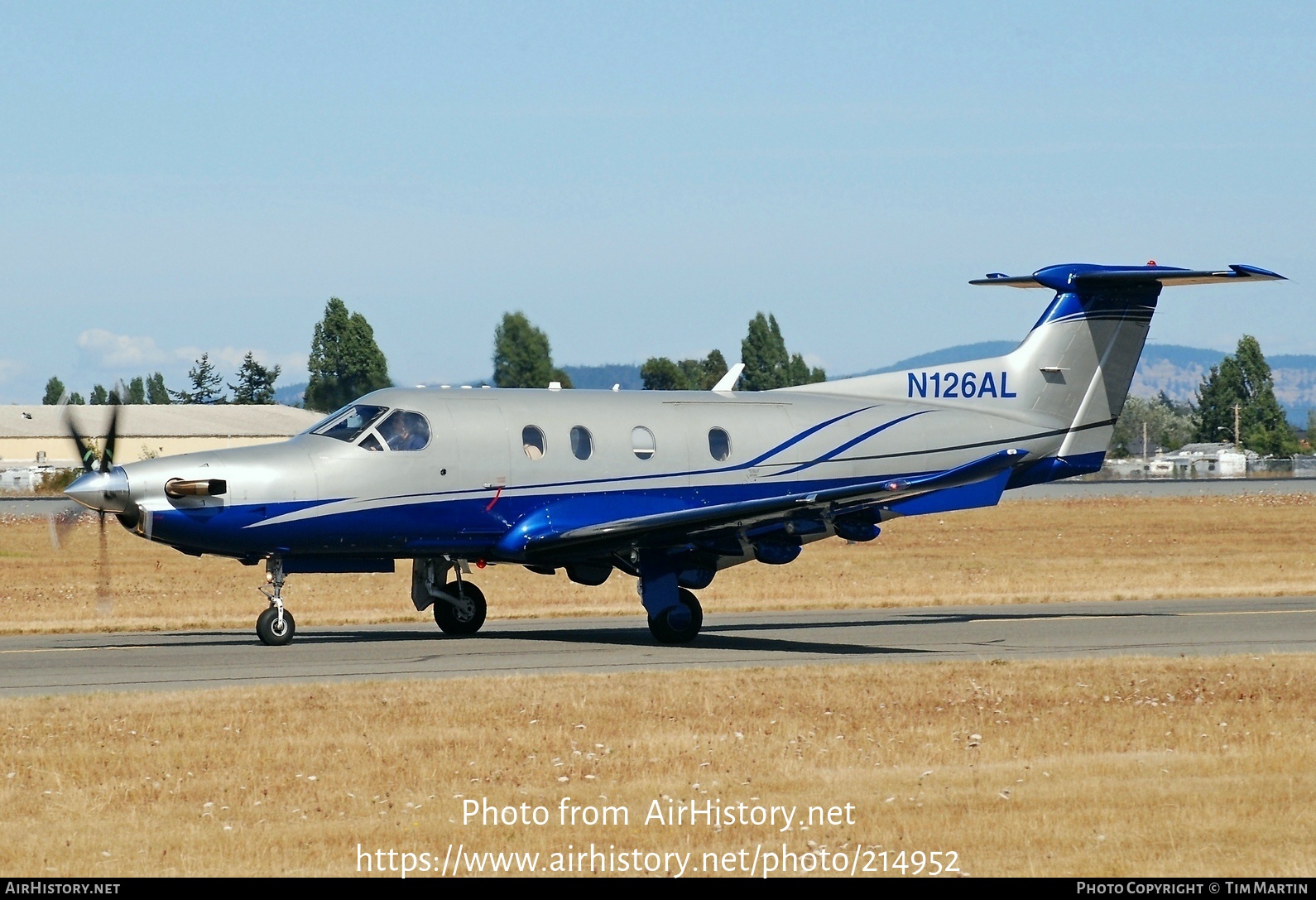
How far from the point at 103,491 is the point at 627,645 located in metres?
7.03

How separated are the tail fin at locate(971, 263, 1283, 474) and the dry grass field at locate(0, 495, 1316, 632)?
Result: 4066 mm

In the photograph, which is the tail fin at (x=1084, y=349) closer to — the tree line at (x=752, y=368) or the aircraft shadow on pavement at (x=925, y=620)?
the aircraft shadow on pavement at (x=925, y=620)

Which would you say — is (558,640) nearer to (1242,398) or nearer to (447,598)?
(447,598)

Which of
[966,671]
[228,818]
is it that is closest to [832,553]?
[966,671]

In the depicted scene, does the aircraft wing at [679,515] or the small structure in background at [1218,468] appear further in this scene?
the small structure in background at [1218,468]

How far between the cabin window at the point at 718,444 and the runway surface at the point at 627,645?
8.58 feet

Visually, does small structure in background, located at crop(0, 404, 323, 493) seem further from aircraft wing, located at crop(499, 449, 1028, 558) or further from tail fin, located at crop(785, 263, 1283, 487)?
aircraft wing, located at crop(499, 449, 1028, 558)

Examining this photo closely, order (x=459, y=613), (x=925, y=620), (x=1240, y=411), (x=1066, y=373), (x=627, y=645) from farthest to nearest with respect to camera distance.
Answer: (x=1240, y=411), (x=1066, y=373), (x=925, y=620), (x=459, y=613), (x=627, y=645)

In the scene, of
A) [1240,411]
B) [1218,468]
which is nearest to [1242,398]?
[1240,411]

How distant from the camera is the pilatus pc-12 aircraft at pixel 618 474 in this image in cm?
2020

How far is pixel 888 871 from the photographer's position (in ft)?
30.1

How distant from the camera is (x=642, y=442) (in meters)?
22.8

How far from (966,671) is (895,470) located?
7.33 metres

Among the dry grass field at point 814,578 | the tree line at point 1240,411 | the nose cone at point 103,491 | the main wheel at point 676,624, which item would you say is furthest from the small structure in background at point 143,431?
the tree line at point 1240,411
